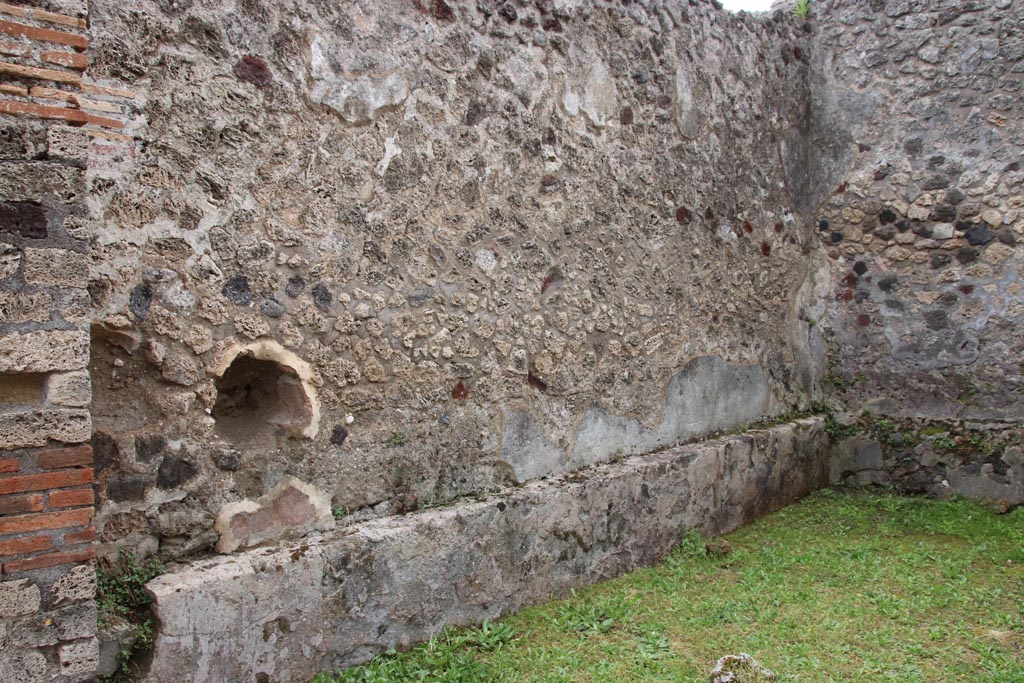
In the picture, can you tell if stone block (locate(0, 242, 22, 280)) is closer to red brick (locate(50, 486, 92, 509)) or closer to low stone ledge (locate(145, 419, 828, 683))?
red brick (locate(50, 486, 92, 509))

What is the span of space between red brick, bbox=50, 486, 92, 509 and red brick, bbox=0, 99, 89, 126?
0.90 meters

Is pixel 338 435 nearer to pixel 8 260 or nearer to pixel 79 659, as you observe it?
pixel 79 659

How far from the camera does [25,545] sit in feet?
6.79

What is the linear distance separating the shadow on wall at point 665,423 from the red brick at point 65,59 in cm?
214

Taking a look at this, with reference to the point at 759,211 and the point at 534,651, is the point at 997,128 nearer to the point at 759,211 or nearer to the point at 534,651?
the point at 759,211

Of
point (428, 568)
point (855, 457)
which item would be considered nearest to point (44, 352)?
point (428, 568)

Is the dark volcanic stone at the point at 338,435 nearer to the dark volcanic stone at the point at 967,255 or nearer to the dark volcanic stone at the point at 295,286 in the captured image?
the dark volcanic stone at the point at 295,286

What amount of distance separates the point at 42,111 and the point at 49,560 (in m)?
1.08

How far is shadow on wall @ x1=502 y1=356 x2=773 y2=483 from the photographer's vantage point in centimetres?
380

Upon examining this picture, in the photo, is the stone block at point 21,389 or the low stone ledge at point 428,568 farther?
Answer: the low stone ledge at point 428,568

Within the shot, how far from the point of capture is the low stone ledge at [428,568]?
8.57 ft

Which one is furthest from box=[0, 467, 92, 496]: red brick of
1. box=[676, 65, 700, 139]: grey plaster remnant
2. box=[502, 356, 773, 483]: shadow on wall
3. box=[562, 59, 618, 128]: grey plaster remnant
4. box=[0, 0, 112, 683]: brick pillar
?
box=[676, 65, 700, 139]: grey plaster remnant

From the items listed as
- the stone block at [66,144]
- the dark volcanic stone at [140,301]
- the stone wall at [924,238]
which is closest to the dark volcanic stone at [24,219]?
the stone block at [66,144]

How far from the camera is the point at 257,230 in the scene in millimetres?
2852
